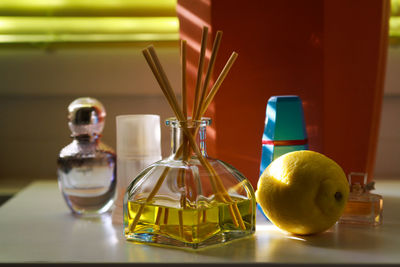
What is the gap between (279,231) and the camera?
2.01ft

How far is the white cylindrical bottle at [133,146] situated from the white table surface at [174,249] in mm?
55

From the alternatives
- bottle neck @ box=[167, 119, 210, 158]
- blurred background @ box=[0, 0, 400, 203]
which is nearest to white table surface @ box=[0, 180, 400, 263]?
bottle neck @ box=[167, 119, 210, 158]

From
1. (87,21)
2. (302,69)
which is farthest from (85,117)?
(87,21)

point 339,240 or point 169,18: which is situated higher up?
point 169,18

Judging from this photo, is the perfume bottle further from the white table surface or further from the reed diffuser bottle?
the reed diffuser bottle

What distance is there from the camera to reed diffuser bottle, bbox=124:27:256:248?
1.81 feet

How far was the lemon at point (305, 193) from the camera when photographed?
0.56m

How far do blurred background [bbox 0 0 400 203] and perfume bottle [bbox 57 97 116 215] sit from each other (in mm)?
334

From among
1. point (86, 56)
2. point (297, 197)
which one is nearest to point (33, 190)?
point (86, 56)

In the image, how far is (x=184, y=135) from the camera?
0.59 m

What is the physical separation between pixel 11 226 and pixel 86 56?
0.50 metres

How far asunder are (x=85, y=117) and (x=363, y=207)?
1.26ft

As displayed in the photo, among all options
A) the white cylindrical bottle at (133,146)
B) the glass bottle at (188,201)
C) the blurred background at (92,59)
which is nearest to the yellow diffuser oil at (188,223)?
the glass bottle at (188,201)

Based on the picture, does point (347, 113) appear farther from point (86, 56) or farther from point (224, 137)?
point (86, 56)
